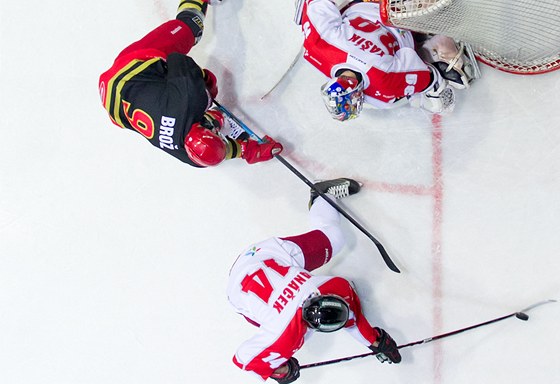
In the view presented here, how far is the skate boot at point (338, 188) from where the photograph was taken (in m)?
3.90

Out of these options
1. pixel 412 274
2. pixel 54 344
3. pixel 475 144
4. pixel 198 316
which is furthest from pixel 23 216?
pixel 475 144

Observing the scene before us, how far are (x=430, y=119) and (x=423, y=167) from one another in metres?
0.27

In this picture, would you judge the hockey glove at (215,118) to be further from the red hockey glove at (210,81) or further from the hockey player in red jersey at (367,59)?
the hockey player in red jersey at (367,59)

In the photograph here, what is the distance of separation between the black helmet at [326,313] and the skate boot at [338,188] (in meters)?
0.94

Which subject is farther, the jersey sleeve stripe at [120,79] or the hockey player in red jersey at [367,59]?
the jersey sleeve stripe at [120,79]

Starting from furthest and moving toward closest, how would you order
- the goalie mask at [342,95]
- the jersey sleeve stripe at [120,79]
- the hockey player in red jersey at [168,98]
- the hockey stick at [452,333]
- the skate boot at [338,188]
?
the skate boot at [338,188]
the hockey stick at [452,333]
the jersey sleeve stripe at [120,79]
the hockey player in red jersey at [168,98]
the goalie mask at [342,95]

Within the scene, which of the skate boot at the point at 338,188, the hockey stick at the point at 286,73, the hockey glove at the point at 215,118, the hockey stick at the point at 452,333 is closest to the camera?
the hockey stick at the point at 452,333

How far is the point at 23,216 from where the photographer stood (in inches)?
177

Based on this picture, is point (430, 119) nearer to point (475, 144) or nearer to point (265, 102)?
point (475, 144)

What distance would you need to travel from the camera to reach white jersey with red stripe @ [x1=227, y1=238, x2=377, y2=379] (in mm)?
3391

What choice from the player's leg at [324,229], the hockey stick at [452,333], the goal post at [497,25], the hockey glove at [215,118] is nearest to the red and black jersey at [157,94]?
the hockey glove at [215,118]

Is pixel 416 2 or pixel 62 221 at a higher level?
pixel 416 2

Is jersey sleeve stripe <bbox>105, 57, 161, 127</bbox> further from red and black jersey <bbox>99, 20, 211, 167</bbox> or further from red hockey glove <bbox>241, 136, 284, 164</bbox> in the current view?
red hockey glove <bbox>241, 136, 284, 164</bbox>

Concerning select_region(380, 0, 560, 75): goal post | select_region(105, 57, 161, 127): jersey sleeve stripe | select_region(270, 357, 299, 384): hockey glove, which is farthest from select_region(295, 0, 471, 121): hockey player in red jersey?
select_region(270, 357, 299, 384): hockey glove
